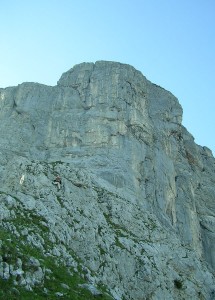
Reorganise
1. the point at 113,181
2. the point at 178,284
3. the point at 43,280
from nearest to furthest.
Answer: the point at 43,280 < the point at 178,284 < the point at 113,181

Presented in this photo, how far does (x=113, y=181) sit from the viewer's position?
59.0 meters

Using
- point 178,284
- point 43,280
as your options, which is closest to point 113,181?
point 178,284

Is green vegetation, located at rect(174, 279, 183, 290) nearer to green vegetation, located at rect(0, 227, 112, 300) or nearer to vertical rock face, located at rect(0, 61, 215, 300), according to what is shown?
vertical rock face, located at rect(0, 61, 215, 300)

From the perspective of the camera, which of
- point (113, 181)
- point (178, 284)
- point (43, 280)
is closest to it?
point (43, 280)

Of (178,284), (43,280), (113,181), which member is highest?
(113,181)

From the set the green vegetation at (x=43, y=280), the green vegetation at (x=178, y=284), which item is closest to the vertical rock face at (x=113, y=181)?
the green vegetation at (x=178, y=284)

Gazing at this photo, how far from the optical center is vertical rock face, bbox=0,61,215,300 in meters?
41.4

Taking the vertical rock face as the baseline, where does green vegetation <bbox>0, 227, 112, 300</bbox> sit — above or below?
below

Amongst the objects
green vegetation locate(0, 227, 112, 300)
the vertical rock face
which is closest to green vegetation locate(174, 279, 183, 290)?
the vertical rock face

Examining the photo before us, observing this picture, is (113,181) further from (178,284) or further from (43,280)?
(43,280)

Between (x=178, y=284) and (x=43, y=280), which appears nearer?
(x=43, y=280)

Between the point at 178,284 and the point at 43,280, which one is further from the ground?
the point at 178,284

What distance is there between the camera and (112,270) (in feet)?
135

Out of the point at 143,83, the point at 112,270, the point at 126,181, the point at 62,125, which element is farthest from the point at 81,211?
the point at 143,83
